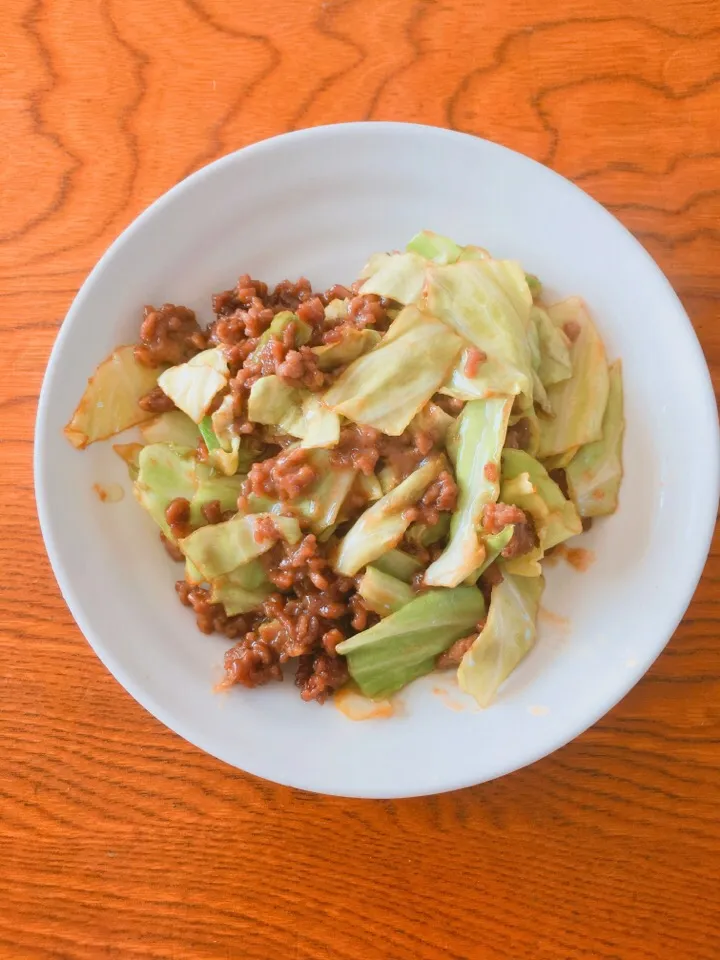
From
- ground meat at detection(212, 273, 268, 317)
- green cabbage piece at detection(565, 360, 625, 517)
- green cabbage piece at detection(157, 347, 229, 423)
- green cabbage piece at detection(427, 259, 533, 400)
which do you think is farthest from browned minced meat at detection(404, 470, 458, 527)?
ground meat at detection(212, 273, 268, 317)

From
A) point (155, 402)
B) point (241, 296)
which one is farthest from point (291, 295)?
point (155, 402)

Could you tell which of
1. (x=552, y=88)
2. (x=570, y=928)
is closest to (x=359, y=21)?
(x=552, y=88)

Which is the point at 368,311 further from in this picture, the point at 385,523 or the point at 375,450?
the point at 385,523

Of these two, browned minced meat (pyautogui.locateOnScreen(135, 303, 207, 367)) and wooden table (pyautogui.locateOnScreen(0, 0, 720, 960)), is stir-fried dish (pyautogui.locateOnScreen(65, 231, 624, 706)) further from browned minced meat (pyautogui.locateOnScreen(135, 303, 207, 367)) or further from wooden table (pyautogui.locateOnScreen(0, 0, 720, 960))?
wooden table (pyautogui.locateOnScreen(0, 0, 720, 960))

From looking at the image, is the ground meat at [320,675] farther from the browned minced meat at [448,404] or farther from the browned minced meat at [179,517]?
the browned minced meat at [448,404]

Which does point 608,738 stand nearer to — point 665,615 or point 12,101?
point 665,615

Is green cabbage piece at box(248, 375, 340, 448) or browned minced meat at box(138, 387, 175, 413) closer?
green cabbage piece at box(248, 375, 340, 448)
